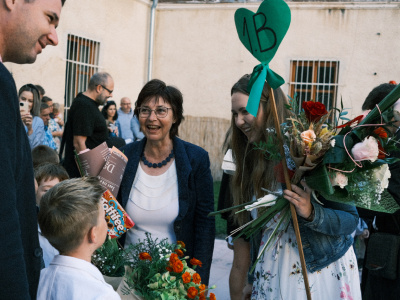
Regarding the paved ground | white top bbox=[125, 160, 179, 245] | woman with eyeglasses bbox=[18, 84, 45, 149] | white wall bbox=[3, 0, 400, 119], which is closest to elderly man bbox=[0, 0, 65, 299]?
white top bbox=[125, 160, 179, 245]

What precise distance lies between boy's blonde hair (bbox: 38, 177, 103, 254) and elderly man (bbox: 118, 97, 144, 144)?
862 cm

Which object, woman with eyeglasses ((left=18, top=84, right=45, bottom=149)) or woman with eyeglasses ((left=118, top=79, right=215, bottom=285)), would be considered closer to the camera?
woman with eyeglasses ((left=118, top=79, right=215, bottom=285))

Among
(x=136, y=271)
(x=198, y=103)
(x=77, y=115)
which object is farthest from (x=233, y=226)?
(x=198, y=103)

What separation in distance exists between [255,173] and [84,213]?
3.16 ft

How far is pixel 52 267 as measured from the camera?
193 cm

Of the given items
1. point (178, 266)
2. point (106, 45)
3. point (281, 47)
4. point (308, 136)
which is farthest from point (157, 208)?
point (281, 47)

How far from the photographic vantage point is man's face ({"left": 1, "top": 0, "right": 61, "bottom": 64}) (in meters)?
1.35

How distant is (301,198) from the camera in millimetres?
2182

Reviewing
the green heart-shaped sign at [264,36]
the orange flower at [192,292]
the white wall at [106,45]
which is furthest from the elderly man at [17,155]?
the white wall at [106,45]

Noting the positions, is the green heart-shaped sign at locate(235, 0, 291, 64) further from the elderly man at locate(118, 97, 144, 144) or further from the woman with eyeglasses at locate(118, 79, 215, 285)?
the elderly man at locate(118, 97, 144, 144)

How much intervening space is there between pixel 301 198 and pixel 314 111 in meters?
0.38

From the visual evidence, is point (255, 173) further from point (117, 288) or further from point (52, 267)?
point (52, 267)

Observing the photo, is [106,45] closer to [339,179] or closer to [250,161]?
[250,161]

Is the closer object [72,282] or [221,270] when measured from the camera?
[72,282]
